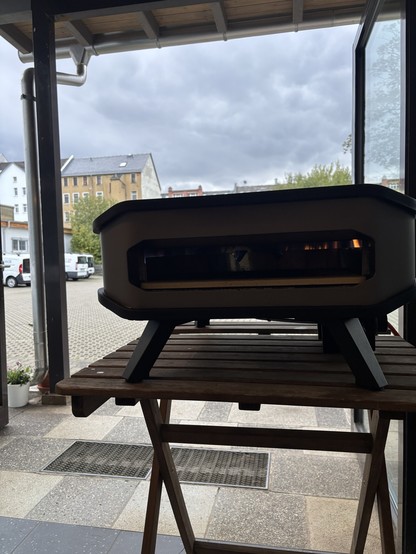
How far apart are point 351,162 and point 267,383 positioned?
6.06 feet

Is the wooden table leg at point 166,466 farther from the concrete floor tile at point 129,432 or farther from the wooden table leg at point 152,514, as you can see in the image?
the concrete floor tile at point 129,432

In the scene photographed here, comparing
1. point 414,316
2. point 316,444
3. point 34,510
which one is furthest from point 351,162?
point 34,510

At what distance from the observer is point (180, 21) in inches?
101

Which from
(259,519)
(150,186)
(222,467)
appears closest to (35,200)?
(150,186)

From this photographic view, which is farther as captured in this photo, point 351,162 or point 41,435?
point 41,435

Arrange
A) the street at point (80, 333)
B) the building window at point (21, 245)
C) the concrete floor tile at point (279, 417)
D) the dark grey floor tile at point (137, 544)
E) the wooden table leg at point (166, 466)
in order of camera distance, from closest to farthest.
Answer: the wooden table leg at point (166, 466), the dark grey floor tile at point (137, 544), the concrete floor tile at point (279, 417), the building window at point (21, 245), the street at point (80, 333)

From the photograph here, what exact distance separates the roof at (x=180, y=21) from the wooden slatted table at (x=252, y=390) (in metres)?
2.03

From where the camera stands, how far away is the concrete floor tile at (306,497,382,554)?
1435mm

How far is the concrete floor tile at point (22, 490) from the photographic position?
1.69 meters

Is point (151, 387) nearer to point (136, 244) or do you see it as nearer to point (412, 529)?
point (136, 244)

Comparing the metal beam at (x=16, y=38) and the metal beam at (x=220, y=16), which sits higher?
the metal beam at (x=16, y=38)

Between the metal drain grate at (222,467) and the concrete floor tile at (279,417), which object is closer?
the metal drain grate at (222,467)

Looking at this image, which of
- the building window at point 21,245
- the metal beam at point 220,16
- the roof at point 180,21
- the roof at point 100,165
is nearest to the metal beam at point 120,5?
the roof at point 180,21

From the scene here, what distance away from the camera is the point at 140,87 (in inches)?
183
